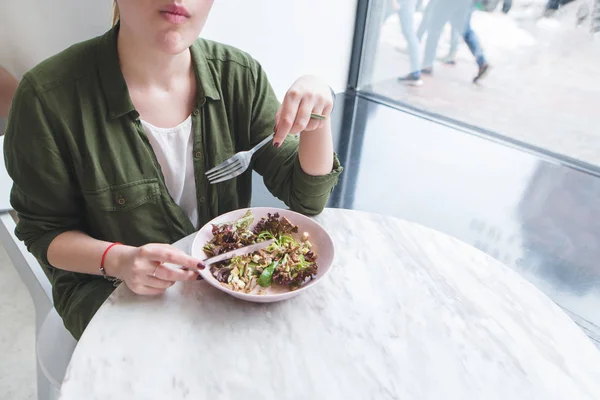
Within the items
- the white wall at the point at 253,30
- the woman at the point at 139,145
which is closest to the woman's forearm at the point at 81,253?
the woman at the point at 139,145

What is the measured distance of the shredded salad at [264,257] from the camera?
27.5 inches

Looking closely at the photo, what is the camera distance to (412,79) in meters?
2.88

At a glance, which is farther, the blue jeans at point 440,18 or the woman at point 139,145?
the blue jeans at point 440,18

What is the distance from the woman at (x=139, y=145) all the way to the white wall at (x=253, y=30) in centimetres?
72

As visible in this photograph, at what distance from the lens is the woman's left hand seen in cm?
76

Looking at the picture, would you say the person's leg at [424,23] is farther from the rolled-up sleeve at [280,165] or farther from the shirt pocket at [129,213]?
the shirt pocket at [129,213]

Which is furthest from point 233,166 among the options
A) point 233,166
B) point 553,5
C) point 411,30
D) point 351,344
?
point 411,30

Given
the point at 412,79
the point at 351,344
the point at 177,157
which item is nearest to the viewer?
the point at 351,344

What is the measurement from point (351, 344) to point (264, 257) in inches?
7.3

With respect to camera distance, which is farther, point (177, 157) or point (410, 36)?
point (410, 36)

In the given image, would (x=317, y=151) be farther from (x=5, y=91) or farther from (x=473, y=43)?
(x=473, y=43)

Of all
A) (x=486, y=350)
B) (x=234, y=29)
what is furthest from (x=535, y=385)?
(x=234, y=29)

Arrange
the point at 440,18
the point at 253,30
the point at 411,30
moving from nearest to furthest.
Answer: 1. the point at 253,30
2. the point at 440,18
3. the point at 411,30

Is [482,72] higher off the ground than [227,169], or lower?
lower
